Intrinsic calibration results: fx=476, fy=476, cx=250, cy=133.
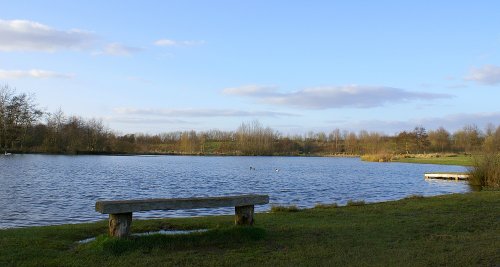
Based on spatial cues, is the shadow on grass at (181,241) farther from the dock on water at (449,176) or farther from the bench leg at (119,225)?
the dock on water at (449,176)

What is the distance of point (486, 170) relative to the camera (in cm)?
3114

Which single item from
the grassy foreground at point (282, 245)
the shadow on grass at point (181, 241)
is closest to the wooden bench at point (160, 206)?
the shadow on grass at point (181, 241)

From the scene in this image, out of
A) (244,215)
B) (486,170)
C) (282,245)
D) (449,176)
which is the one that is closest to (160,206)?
(244,215)

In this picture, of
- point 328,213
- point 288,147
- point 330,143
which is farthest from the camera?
point 330,143

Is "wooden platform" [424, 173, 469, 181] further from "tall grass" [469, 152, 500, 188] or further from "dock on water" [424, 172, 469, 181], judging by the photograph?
"tall grass" [469, 152, 500, 188]

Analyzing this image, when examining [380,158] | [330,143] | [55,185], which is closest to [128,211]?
[55,185]

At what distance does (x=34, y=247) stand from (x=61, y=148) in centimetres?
9246

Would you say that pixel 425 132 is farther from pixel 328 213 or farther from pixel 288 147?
pixel 328 213

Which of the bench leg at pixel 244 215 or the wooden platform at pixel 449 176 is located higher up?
the bench leg at pixel 244 215

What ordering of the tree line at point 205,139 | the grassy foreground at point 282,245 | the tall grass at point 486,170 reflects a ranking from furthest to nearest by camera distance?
the tree line at point 205,139 < the tall grass at point 486,170 < the grassy foreground at point 282,245

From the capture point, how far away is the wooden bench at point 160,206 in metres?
9.12

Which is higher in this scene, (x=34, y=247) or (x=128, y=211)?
(x=128, y=211)

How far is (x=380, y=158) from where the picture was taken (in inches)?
3787

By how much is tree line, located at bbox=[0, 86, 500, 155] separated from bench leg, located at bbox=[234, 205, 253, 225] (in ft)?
180
